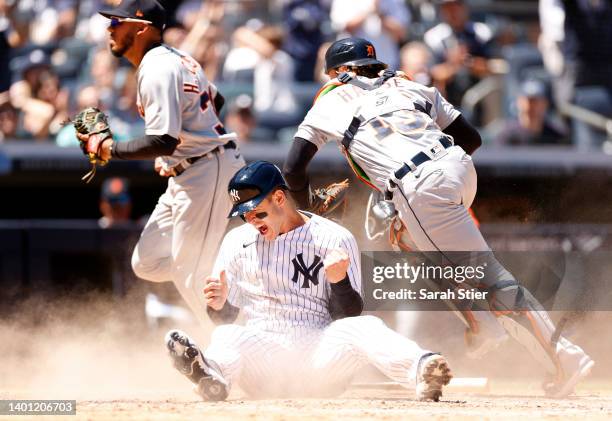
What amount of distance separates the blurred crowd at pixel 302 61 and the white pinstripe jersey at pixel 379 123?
402 cm

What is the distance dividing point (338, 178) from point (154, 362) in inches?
92.3

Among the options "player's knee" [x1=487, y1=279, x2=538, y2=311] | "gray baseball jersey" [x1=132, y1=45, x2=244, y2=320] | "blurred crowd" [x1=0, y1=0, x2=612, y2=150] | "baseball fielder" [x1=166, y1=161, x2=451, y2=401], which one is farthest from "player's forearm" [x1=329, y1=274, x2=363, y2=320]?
"blurred crowd" [x1=0, y1=0, x2=612, y2=150]

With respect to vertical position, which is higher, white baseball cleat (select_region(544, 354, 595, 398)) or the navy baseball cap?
the navy baseball cap

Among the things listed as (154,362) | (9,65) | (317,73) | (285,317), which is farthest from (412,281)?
(9,65)

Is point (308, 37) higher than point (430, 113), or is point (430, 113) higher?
point (430, 113)

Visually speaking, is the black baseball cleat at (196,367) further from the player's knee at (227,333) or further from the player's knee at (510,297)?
the player's knee at (510,297)

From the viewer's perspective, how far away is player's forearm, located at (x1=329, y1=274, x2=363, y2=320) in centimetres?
461

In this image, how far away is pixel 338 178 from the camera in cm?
862

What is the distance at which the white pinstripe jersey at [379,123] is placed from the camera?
17.0 ft

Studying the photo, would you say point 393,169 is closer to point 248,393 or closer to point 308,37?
point 248,393

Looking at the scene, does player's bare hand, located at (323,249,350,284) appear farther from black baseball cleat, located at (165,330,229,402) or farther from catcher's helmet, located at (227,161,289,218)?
black baseball cleat, located at (165,330,229,402)

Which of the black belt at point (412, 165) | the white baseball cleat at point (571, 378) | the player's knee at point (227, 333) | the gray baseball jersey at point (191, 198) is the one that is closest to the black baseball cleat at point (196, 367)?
the player's knee at point (227, 333)

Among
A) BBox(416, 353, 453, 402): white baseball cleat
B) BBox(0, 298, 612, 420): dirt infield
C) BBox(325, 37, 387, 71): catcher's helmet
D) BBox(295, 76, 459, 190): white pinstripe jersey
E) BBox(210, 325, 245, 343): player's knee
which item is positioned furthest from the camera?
BBox(325, 37, 387, 71): catcher's helmet

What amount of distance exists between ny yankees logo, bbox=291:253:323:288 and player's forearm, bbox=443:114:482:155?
52.7 inches
